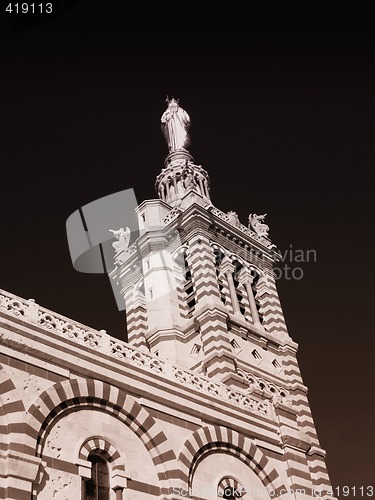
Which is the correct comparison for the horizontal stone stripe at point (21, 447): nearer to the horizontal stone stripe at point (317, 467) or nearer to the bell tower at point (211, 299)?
the bell tower at point (211, 299)

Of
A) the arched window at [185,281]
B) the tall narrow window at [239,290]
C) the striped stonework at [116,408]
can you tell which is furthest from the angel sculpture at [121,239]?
the striped stonework at [116,408]

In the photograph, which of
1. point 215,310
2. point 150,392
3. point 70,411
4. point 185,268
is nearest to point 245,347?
point 215,310

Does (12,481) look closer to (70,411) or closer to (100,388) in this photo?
(70,411)

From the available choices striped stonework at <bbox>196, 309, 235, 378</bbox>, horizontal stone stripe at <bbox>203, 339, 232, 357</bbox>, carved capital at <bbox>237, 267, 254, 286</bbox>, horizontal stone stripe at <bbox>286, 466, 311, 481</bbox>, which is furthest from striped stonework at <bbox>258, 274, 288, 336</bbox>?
horizontal stone stripe at <bbox>286, 466, 311, 481</bbox>

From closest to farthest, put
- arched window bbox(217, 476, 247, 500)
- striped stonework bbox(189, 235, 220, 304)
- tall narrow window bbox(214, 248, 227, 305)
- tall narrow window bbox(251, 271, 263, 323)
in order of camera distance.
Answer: arched window bbox(217, 476, 247, 500) → striped stonework bbox(189, 235, 220, 304) → tall narrow window bbox(214, 248, 227, 305) → tall narrow window bbox(251, 271, 263, 323)

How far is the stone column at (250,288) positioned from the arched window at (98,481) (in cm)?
1560

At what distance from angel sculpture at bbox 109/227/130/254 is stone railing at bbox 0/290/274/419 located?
1601 cm

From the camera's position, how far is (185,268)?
31.4m

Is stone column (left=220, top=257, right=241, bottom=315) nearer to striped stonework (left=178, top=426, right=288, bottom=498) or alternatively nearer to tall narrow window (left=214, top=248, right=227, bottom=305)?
tall narrow window (left=214, top=248, right=227, bottom=305)

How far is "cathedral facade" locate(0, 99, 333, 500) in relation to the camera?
13820 mm

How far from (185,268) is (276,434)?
43.2 feet

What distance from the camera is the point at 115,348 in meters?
16.7

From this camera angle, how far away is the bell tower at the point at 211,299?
86.5 ft

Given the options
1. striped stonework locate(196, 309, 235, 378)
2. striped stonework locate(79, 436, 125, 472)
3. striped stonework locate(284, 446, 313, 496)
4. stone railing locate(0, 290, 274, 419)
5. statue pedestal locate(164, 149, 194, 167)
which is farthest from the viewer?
statue pedestal locate(164, 149, 194, 167)
